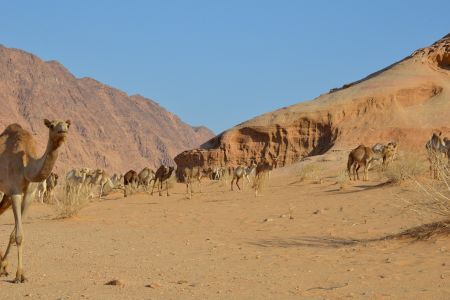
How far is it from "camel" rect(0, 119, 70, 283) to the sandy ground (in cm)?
54

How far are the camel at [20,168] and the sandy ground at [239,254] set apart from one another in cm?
54

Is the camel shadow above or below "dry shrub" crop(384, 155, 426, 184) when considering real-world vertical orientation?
below

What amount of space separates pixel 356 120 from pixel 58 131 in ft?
146

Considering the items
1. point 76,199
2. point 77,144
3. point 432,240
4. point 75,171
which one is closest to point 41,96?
point 77,144

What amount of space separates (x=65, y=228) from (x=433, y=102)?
40.2 metres

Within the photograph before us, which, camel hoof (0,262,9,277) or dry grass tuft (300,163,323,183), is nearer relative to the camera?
camel hoof (0,262,9,277)

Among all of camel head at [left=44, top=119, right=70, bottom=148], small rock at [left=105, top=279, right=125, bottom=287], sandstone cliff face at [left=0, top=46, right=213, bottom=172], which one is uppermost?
sandstone cliff face at [left=0, top=46, right=213, bottom=172]

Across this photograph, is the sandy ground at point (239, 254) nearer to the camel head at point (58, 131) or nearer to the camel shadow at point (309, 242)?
the camel shadow at point (309, 242)

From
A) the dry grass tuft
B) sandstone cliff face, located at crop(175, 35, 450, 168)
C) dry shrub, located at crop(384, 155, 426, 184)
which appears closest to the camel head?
dry shrub, located at crop(384, 155, 426, 184)

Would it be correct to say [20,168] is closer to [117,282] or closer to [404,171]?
[117,282]

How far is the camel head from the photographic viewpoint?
7623 millimetres

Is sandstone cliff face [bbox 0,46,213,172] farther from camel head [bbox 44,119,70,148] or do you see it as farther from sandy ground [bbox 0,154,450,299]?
camel head [bbox 44,119,70,148]

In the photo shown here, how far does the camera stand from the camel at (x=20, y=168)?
7.74m

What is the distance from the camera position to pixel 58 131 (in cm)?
762
